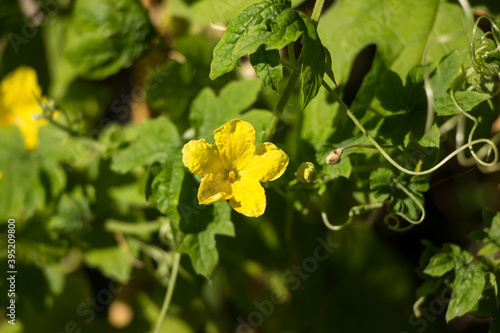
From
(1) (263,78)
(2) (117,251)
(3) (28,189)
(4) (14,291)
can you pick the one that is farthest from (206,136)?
(4) (14,291)

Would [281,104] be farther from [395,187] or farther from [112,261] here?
[112,261]

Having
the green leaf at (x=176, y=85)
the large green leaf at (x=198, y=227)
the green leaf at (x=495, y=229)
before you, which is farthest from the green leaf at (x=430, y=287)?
the green leaf at (x=176, y=85)

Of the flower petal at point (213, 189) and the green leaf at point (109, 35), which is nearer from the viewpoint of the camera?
the flower petal at point (213, 189)

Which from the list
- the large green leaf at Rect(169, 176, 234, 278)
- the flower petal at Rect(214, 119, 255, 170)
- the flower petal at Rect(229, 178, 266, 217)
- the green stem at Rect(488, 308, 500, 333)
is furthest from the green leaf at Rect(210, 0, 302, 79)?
the green stem at Rect(488, 308, 500, 333)

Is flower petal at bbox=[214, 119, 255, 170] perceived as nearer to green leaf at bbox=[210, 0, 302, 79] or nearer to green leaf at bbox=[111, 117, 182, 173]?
green leaf at bbox=[210, 0, 302, 79]

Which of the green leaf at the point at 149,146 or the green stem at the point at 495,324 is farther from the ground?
the green leaf at the point at 149,146

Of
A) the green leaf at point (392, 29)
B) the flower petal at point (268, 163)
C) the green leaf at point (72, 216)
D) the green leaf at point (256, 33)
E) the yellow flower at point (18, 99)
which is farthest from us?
the yellow flower at point (18, 99)

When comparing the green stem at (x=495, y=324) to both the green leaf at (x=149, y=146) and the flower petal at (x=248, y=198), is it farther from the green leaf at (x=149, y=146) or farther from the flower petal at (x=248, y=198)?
the green leaf at (x=149, y=146)
